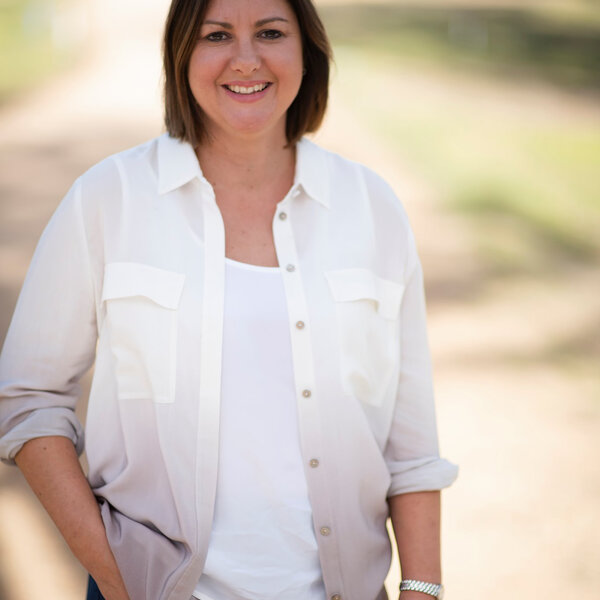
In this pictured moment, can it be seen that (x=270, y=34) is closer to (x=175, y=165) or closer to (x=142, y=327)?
(x=175, y=165)

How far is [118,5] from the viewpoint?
Result: 11.4 m

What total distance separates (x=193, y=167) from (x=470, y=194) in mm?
5754

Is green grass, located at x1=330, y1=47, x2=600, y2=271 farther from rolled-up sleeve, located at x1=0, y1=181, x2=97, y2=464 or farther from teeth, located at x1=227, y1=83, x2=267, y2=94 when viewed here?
rolled-up sleeve, located at x1=0, y1=181, x2=97, y2=464

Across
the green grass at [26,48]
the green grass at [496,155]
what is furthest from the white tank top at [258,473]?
the green grass at [26,48]

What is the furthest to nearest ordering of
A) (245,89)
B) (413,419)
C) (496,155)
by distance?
(496,155), (413,419), (245,89)

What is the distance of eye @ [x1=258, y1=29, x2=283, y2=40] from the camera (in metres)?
1.98

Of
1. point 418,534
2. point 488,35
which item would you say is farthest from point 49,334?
point 488,35

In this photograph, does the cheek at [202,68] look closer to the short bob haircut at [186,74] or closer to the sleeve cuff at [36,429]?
the short bob haircut at [186,74]

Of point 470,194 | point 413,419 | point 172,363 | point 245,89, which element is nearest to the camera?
point 172,363

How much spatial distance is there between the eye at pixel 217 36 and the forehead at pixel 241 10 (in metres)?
0.03

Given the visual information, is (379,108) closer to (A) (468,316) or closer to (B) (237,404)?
(A) (468,316)

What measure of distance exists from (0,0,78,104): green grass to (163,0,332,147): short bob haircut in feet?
22.9

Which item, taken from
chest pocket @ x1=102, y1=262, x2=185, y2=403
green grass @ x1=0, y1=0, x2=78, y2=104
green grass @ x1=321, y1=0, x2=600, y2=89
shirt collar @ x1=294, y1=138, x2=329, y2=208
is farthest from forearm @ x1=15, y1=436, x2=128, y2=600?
green grass @ x1=321, y1=0, x2=600, y2=89

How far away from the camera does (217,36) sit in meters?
1.95
